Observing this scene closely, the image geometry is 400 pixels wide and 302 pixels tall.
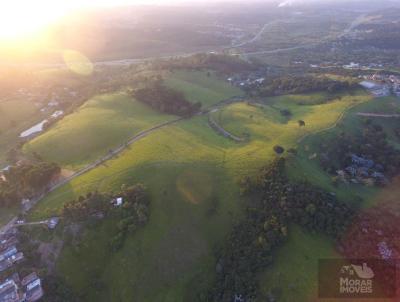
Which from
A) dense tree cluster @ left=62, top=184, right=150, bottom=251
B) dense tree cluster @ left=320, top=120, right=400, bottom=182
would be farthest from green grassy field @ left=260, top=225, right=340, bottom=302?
dense tree cluster @ left=62, top=184, right=150, bottom=251

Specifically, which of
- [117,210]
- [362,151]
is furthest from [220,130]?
[117,210]

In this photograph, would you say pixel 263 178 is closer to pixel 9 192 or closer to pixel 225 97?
pixel 9 192

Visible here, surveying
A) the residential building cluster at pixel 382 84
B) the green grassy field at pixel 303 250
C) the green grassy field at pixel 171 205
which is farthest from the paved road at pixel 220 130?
the residential building cluster at pixel 382 84

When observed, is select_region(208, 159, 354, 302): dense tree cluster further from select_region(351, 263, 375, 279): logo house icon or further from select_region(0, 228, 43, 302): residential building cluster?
select_region(0, 228, 43, 302): residential building cluster

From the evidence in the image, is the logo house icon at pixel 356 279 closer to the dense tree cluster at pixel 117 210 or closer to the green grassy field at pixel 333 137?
the green grassy field at pixel 333 137

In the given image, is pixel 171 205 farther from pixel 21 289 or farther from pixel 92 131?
pixel 92 131
